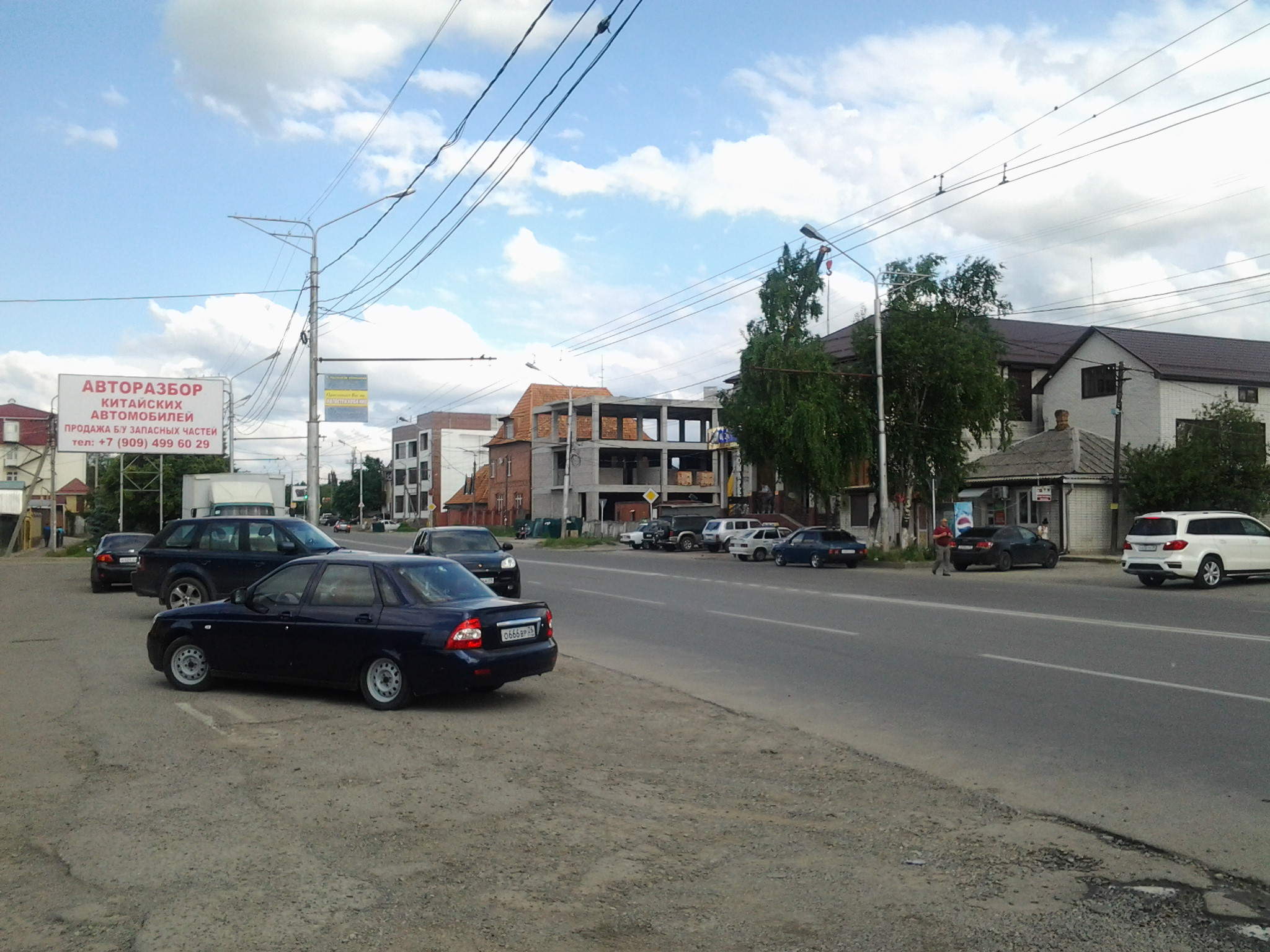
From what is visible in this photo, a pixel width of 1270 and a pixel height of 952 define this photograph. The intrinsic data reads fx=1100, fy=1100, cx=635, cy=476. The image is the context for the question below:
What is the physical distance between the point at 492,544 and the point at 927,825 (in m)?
15.8

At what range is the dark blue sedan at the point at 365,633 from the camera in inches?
375

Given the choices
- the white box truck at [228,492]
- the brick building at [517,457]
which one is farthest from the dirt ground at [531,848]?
the brick building at [517,457]

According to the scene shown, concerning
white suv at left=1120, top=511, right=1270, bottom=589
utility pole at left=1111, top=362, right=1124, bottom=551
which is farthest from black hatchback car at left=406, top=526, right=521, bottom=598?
utility pole at left=1111, top=362, right=1124, bottom=551

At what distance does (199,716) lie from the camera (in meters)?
9.44

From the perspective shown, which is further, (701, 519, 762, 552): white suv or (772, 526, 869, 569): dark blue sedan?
(701, 519, 762, 552): white suv

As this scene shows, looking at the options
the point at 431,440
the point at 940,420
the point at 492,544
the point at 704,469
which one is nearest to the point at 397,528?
the point at 431,440

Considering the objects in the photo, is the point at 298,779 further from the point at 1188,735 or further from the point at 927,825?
the point at 1188,735

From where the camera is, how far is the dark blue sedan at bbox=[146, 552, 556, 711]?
953 cm

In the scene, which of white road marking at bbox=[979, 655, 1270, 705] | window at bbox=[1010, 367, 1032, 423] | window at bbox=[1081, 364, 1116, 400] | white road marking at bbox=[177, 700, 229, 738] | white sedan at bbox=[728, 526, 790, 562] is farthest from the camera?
window at bbox=[1010, 367, 1032, 423]

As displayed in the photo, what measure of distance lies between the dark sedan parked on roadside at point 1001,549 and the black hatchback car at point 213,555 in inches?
870

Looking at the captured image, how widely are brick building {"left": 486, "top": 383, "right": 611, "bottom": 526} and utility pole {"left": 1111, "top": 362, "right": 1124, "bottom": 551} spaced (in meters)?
Result: 49.7

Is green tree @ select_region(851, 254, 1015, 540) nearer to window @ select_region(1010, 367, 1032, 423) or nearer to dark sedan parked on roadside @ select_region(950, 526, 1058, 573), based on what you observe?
dark sedan parked on roadside @ select_region(950, 526, 1058, 573)

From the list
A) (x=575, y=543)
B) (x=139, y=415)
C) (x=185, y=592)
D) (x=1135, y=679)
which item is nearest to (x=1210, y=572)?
(x=1135, y=679)

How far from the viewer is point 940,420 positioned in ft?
127
